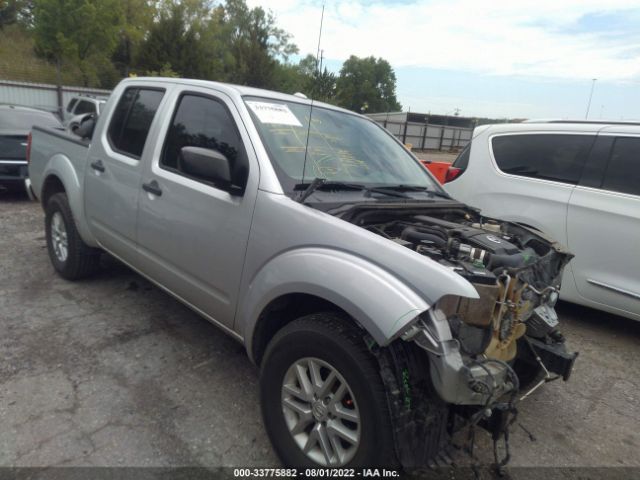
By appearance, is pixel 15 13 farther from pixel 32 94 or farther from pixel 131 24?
pixel 32 94

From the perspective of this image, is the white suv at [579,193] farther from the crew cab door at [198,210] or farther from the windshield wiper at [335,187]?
the crew cab door at [198,210]

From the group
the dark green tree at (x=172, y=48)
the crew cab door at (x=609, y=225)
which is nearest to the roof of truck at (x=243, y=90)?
the crew cab door at (x=609, y=225)

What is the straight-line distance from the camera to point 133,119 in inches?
144

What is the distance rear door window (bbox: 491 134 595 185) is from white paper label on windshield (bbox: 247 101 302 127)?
290cm

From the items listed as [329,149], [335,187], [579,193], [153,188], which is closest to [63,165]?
[153,188]

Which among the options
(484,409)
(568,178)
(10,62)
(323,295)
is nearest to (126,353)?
(323,295)

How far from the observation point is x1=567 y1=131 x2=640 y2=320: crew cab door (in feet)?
12.9

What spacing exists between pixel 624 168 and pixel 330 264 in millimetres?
3504

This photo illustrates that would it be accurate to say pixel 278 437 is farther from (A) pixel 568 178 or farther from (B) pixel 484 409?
(A) pixel 568 178

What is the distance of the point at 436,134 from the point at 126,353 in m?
29.0

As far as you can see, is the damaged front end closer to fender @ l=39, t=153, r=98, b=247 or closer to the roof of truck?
the roof of truck

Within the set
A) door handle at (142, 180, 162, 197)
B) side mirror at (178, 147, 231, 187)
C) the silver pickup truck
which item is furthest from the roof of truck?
door handle at (142, 180, 162, 197)

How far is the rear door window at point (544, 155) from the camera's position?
446cm

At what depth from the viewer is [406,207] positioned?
8.85 ft
